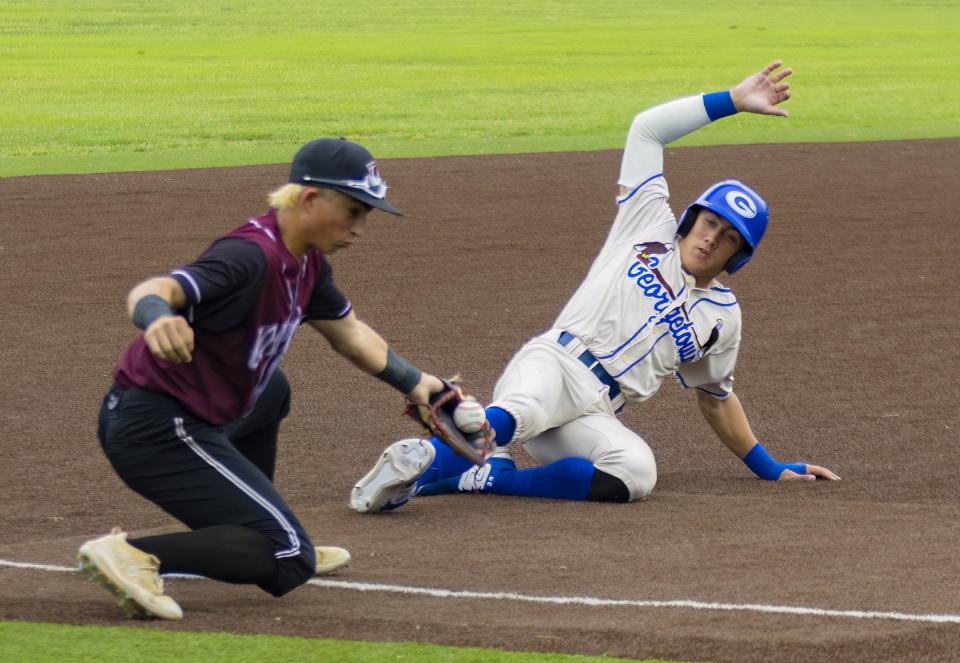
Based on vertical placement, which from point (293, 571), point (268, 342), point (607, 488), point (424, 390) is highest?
point (268, 342)

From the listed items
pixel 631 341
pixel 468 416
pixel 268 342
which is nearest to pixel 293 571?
pixel 268 342

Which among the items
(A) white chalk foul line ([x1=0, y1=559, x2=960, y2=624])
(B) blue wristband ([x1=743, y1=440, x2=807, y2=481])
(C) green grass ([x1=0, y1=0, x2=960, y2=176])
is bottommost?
(C) green grass ([x1=0, y1=0, x2=960, y2=176])

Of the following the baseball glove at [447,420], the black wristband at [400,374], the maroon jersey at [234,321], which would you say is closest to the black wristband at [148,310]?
the maroon jersey at [234,321]

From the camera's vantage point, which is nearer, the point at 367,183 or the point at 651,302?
the point at 367,183

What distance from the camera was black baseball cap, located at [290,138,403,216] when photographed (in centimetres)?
421

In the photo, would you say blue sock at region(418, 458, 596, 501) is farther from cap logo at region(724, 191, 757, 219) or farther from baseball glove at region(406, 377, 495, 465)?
cap logo at region(724, 191, 757, 219)

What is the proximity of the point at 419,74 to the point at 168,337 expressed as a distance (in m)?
24.2

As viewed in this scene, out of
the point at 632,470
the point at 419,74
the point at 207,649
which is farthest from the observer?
the point at 419,74

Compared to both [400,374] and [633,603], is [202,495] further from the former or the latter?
[633,603]

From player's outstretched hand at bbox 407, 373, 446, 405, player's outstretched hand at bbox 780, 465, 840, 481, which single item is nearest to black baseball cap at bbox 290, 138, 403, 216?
player's outstretched hand at bbox 407, 373, 446, 405

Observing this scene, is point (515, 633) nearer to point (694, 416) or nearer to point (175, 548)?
point (175, 548)

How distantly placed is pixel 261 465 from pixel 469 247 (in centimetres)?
689

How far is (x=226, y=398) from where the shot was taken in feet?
14.3

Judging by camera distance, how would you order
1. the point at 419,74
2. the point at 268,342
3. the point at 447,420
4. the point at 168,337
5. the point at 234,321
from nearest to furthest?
the point at 168,337
the point at 234,321
the point at 268,342
the point at 447,420
the point at 419,74
